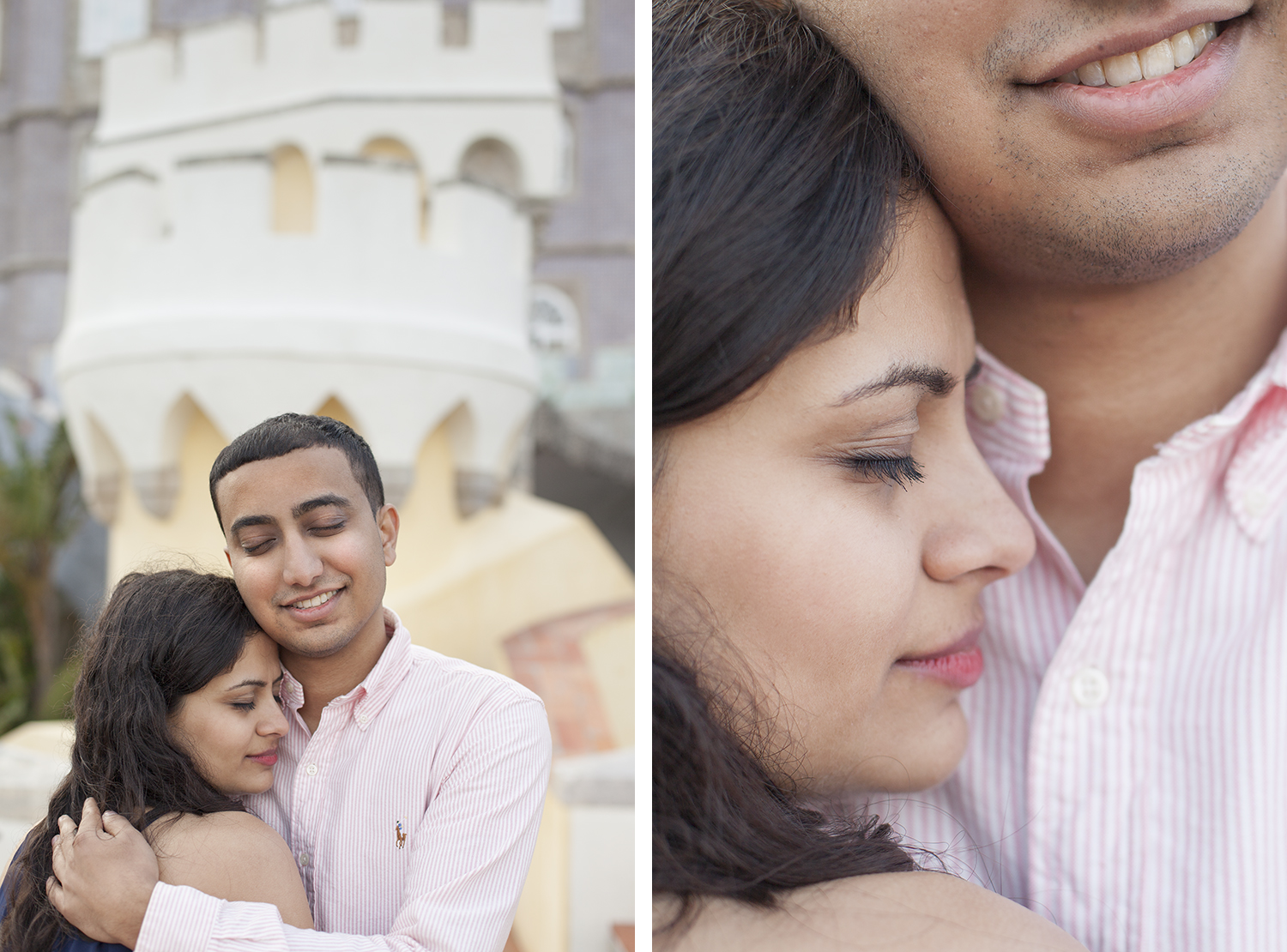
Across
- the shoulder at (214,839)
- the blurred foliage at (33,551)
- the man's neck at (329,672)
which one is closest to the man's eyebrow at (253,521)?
the man's neck at (329,672)

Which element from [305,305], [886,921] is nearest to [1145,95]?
[886,921]

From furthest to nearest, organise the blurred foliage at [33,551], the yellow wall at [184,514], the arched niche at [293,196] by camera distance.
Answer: the blurred foliage at [33,551]
the arched niche at [293,196]
the yellow wall at [184,514]

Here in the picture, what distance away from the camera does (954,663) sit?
84 centimetres

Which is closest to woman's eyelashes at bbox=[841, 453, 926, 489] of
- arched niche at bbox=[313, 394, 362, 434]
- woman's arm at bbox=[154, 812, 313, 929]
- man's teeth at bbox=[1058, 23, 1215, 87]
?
man's teeth at bbox=[1058, 23, 1215, 87]

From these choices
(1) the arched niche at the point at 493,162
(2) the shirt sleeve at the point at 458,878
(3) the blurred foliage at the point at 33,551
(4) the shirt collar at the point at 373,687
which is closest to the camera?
(2) the shirt sleeve at the point at 458,878

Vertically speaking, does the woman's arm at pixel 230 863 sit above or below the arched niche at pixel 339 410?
below

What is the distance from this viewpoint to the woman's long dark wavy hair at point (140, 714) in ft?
2.22

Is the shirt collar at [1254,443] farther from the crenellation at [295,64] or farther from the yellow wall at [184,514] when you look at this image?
the crenellation at [295,64]

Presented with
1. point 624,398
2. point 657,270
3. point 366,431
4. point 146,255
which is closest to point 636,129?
point 657,270

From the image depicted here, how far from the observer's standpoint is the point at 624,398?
6531mm

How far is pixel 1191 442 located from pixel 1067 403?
0.11m

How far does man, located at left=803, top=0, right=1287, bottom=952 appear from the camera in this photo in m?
0.71

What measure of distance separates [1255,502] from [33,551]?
19.6 ft

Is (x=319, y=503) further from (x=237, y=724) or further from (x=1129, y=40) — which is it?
(x=1129, y=40)
